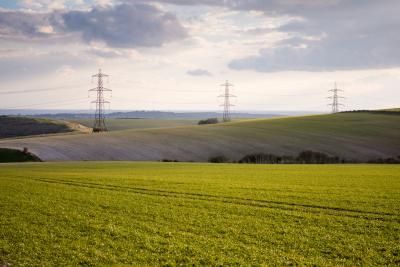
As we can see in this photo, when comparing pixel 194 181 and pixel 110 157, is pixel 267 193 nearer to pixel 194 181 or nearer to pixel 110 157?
pixel 194 181

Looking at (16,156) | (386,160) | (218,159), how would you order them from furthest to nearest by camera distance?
1. (218,159)
2. (386,160)
3. (16,156)

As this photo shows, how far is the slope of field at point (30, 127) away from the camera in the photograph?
439 ft

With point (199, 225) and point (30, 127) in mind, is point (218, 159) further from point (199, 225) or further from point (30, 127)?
point (30, 127)

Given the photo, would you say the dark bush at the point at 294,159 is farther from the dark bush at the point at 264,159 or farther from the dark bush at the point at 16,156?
the dark bush at the point at 16,156

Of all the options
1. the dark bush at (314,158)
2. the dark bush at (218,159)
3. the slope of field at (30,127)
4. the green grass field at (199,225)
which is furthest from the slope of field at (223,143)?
the slope of field at (30,127)

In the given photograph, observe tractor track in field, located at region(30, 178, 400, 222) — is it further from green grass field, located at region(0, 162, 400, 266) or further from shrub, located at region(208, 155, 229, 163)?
shrub, located at region(208, 155, 229, 163)

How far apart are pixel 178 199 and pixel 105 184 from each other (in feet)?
27.9

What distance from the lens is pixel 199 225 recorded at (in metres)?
18.9

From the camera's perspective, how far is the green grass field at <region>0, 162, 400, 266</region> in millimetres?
14656

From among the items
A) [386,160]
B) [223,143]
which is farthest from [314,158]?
[223,143]

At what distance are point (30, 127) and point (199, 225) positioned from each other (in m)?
130

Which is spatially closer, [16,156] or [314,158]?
[16,156]

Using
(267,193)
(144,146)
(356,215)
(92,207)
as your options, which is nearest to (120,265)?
A: (92,207)

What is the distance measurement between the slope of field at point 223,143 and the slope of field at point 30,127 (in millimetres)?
52749
